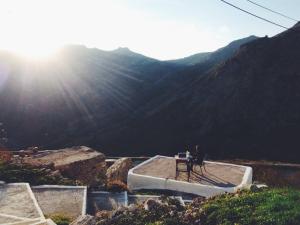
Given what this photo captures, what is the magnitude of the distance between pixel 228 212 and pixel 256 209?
639mm

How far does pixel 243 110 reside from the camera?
8325cm

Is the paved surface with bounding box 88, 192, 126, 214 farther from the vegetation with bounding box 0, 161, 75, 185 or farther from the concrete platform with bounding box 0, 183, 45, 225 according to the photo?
the concrete platform with bounding box 0, 183, 45, 225

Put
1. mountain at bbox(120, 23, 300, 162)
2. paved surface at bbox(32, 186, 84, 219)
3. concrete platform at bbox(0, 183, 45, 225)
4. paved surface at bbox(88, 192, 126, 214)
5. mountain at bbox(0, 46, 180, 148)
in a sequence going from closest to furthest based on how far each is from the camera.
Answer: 1. concrete platform at bbox(0, 183, 45, 225)
2. paved surface at bbox(32, 186, 84, 219)
3. paved surface at bbox(88, 192, 126, 214)
4. mountain at bbox(120, 23, 300, 162)
5. mountain at bbox(0, 46, 180, 148)

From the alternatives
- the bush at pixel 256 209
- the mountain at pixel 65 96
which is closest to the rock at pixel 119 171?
the bush at pixel 256 209

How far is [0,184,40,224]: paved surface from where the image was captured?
14.3 metres

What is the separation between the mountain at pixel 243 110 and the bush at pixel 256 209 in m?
58.9

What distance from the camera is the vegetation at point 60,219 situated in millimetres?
13555

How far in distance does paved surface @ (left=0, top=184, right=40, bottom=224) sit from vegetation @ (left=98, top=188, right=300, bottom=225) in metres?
3.97

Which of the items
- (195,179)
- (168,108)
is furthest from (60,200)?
(168,108)

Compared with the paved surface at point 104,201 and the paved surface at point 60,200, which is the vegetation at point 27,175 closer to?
the paved surface at point 60,200

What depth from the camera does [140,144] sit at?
80.1 metres

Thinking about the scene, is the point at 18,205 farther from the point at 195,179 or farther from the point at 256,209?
the point at 256,209

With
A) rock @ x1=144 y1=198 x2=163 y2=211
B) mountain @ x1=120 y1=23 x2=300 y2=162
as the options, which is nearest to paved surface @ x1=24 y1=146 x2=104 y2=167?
rock @ x1=144 y1=198 x2=163 y2=211

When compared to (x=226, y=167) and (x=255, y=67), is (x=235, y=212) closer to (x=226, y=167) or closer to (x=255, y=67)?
(x=226, y=167)
